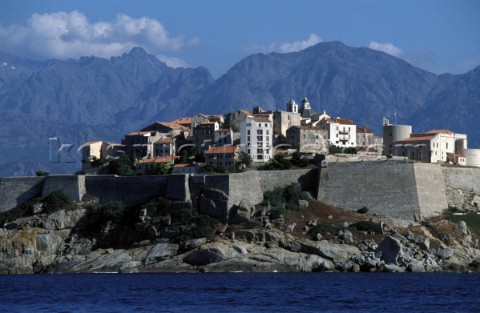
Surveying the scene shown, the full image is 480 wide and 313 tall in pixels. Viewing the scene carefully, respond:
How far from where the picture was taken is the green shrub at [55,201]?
310ft

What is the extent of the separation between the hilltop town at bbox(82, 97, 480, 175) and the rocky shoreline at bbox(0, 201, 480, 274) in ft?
43.6

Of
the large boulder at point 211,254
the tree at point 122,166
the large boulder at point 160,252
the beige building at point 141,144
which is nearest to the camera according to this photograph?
the large boulder at point 211,254

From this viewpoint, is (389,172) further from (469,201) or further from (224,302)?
(224,302)

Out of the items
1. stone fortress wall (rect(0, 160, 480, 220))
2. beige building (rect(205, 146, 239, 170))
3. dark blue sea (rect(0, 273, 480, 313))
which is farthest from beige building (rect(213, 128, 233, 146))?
dark blue sea (rect(0, 273, 480, 313))

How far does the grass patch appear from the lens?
9006 centimetres

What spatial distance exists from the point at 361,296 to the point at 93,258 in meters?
29.4

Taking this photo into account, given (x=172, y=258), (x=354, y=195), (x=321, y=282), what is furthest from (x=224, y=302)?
(x=354, y=195)

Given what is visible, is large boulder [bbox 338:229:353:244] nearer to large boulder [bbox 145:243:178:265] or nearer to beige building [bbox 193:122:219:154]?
large boulder [bbox 145:243:178:265]

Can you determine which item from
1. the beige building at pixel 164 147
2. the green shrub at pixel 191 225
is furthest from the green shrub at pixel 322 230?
the beige building at pixel 164 147

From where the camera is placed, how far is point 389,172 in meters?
93.2

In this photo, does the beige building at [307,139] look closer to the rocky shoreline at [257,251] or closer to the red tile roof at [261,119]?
the red tile roof at [261,119]

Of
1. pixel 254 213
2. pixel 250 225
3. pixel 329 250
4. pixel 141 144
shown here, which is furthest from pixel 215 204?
pixel 141 144

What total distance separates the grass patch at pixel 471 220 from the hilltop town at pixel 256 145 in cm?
1139

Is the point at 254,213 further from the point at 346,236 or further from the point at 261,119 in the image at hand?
the point at 261,119
